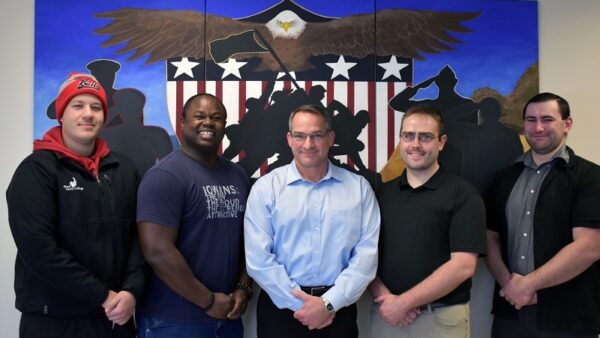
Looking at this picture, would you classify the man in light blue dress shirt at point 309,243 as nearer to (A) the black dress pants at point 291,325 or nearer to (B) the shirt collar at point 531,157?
(A) the black dress pants at point 291,325

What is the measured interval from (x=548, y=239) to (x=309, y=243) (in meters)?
1.27

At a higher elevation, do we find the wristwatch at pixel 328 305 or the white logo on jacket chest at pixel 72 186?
the white logo on jacket chest at pixel 72 186

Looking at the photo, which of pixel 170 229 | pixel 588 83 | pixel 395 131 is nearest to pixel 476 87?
pixel 395 131

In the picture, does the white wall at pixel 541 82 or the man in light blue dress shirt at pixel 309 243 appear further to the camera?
the white wall at pixel 541 82

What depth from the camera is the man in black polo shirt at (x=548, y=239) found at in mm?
2258

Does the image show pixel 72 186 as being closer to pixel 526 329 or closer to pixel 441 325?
pixel 441 325

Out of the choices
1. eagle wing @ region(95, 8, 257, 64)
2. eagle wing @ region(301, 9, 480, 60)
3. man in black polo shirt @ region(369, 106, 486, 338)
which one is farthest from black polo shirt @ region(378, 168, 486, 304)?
→ eagle wing @ region(95, 8, 257, 64)

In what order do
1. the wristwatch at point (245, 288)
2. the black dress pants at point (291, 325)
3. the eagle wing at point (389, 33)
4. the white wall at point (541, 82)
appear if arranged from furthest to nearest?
the eagle wing at point (389, 33), the white wall at point (541, 82), the wristwatch at point (245, 288), the black dress pants at point (291, 325)

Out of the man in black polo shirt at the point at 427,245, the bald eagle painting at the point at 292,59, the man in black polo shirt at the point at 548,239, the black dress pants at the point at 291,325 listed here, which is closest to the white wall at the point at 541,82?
the bald eagle painting at the point at 292,59

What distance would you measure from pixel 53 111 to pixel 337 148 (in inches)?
65.1

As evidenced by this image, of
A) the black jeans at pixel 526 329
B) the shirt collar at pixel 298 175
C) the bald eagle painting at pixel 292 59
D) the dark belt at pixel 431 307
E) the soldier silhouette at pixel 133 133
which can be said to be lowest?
the black jeans at pixel 526 329

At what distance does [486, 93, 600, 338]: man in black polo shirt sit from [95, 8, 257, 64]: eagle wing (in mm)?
1937

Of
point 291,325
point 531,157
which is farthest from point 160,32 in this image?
point 531,157

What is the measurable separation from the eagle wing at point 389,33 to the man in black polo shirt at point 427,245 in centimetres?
63
